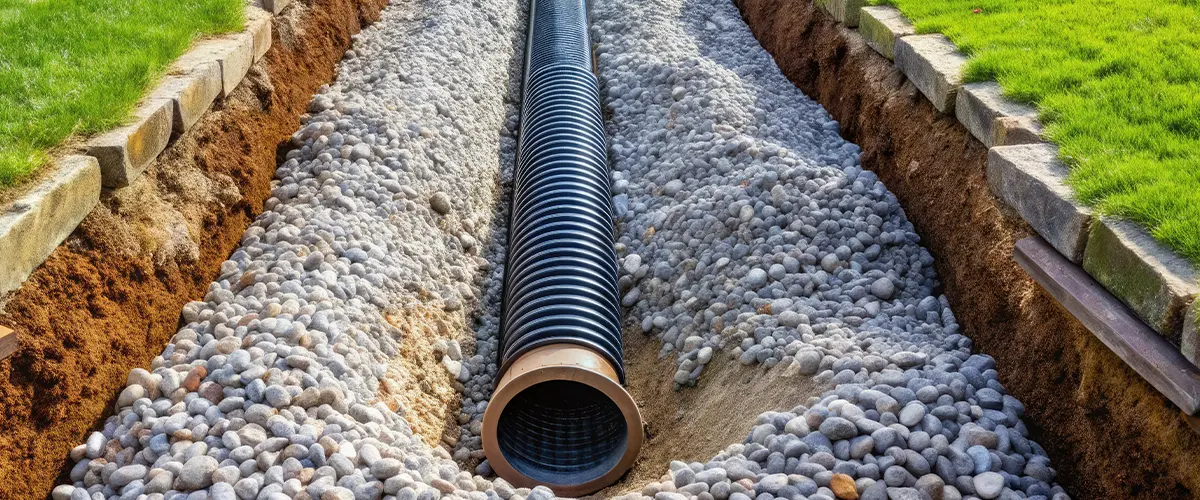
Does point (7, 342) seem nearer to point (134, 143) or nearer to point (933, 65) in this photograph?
point (134, 143)

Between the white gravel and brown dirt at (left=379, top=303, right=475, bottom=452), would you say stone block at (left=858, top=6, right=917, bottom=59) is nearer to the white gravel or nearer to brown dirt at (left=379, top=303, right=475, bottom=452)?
the white gravel

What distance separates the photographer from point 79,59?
3961 mm

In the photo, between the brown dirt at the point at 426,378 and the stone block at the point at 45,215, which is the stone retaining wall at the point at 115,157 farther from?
the brown dirt at the point at 426,378

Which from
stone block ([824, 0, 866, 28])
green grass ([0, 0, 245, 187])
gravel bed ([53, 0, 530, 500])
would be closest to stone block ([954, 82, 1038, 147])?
stone block ([824, 0, 866, 28])

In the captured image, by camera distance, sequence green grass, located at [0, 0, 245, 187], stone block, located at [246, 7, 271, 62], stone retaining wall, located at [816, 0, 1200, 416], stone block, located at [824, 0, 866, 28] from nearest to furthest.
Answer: stone retaining wall, located at [816, 0, 1200, 416]
green grass, located at [0, 0, 245, 187]
stone block, located at [246, 7, 271, 62]
stone block, located at [824, 0, 866, 28]

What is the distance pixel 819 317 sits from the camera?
3824mm

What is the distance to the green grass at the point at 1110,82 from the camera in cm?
299

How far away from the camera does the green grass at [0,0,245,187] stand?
11.2 feet

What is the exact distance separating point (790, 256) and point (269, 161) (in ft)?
8.79

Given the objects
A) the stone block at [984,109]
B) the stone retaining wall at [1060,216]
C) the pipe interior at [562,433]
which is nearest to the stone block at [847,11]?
the stone retaining wall at [1060,216]

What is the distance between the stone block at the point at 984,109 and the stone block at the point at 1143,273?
98 centimetres

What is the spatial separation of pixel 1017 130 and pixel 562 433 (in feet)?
7.35

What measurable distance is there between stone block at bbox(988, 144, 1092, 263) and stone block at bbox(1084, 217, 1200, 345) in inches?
2.8

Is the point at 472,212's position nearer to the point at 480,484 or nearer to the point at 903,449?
the point at 480,484
